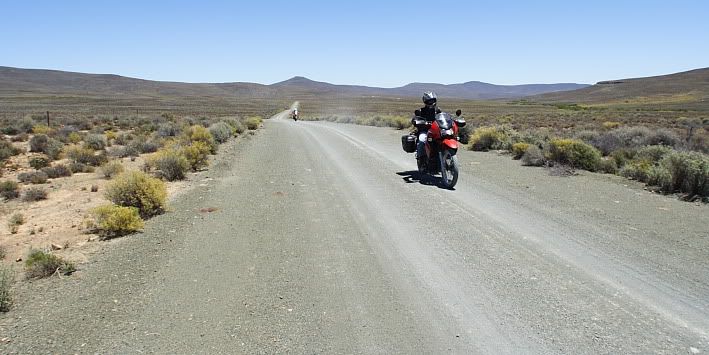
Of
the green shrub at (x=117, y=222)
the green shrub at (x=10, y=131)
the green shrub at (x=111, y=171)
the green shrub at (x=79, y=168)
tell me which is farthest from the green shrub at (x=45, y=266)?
the green shrub at (x=10, y=131)

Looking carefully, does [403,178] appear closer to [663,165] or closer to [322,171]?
[322,171]

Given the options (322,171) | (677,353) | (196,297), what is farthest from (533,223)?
(322,171)

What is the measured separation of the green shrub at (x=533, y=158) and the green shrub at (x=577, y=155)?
0.45 metres

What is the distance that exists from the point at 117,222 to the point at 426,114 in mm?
7329

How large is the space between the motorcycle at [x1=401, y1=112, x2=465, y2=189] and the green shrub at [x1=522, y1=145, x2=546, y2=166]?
382cm

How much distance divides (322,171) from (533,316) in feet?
29.2

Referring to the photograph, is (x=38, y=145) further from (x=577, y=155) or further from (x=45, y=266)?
(x=577, y=155)

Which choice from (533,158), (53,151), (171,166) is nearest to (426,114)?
(533,158)

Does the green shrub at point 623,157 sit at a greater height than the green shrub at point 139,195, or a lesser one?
greater

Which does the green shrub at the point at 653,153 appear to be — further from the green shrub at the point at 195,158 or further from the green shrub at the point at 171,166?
the green shrub at the point at 195,158

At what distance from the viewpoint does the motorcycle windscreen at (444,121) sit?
10.5 metres

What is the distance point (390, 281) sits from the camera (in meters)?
5.10

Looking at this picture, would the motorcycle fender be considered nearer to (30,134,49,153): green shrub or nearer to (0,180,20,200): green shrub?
(0,180,20,200): green shrub

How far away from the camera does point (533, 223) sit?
24.3 ft
